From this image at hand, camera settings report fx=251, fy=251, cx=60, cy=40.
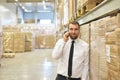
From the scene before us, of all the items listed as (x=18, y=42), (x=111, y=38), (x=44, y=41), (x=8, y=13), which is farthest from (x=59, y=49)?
(x=8, y=13)

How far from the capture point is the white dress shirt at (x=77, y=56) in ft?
10.7

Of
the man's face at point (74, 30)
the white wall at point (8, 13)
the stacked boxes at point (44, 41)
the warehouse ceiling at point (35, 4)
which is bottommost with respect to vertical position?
the stacked boxes at point (44, 41)

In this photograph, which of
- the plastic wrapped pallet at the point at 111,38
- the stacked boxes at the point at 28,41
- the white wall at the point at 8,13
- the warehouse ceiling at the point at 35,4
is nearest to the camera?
the plastic wrapped pallet at the point at 111,38

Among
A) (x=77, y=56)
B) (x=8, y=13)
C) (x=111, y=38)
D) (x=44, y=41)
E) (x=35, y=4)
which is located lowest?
(x=44, y=41)

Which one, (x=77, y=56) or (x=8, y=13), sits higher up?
(x=8, y=13)

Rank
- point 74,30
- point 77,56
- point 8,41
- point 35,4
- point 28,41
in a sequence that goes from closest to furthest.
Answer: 1. point 74,30
2. point 77,56
3. point 8,41
4. point 28,41
5. point 35,4

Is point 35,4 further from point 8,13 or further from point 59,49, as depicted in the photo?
point 59,49

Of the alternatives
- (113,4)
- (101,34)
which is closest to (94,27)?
(101,34)

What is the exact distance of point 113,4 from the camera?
89.4 inches

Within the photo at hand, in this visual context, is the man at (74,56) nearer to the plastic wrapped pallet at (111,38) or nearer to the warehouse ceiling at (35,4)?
the plastic wrapped pallet at (111,38)

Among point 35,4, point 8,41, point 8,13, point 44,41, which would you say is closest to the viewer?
point 8,41

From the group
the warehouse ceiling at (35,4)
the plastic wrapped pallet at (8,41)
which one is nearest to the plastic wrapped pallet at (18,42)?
the plastic wrapped pallet at (8,41)

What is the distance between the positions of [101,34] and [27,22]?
2514cm

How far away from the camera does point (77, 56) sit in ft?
10.7
